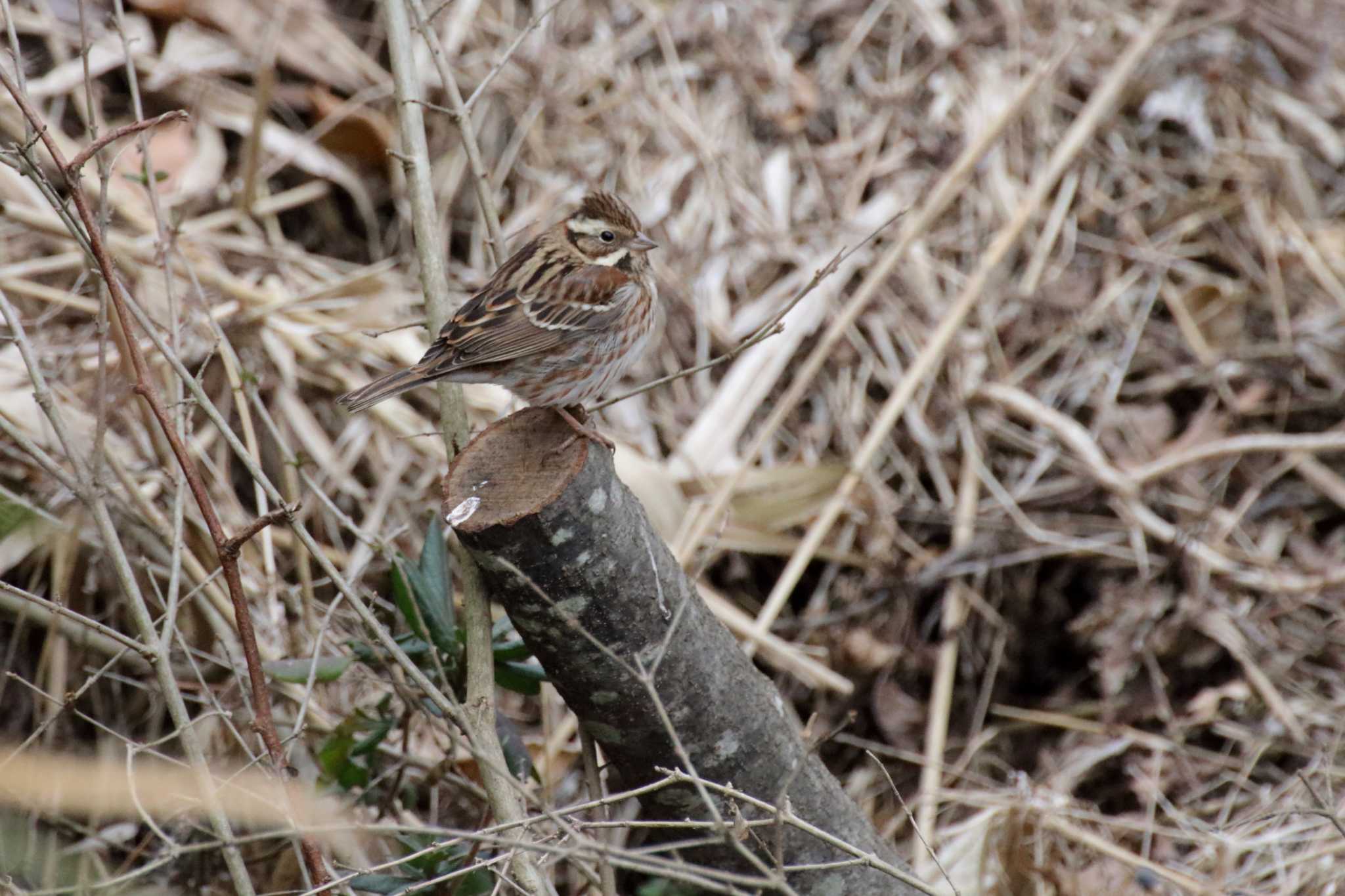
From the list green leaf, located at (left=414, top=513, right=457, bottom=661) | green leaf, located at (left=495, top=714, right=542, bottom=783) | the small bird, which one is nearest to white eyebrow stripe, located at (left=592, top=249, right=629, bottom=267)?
the small bird

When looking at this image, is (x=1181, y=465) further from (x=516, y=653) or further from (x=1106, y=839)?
(x=516, y=653)

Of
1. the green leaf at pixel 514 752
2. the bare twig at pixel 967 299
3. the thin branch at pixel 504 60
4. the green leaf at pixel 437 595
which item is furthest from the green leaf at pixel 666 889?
the thin branch at pixel 504 60

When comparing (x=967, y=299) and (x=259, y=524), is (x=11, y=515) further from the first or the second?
(x=967, y=299)

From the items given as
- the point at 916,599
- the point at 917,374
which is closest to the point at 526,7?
the point at 917,374

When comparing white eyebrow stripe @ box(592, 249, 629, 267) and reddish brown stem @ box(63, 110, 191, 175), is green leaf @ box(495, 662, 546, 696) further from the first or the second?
reddish brown stem @ box(63, 110, 191, 175)

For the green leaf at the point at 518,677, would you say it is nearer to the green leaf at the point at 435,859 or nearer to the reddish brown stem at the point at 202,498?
the green leaf at the point at 435,859
